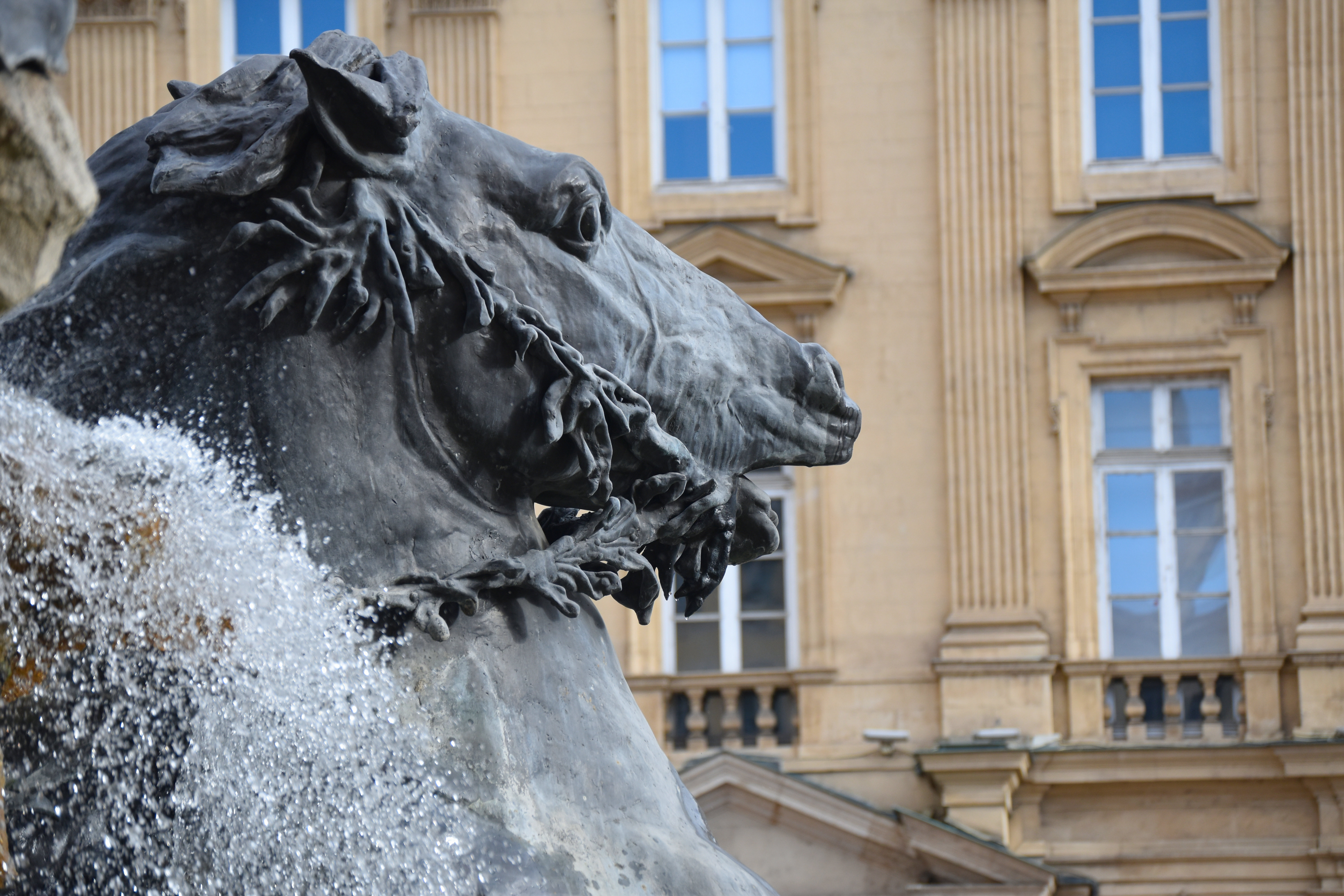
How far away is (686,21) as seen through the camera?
15562mm

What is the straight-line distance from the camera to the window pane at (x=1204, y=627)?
48.7ft

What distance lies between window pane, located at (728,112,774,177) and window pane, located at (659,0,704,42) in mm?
622

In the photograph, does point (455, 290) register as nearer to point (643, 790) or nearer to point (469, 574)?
point (469, 574)

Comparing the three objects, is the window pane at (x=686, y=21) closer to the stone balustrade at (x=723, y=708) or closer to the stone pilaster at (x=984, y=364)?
the stone pilaster at (x=984, y=364)

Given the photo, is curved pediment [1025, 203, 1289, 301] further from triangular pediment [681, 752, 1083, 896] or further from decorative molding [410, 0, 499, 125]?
decorative molding [410, 0, 499, 125]

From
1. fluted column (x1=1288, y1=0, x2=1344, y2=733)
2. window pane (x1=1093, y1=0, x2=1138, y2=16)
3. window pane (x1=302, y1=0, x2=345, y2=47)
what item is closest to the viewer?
fluted column (x1=1288, y1=0, x2=1344, y2=733)

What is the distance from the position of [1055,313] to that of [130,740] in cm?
1396

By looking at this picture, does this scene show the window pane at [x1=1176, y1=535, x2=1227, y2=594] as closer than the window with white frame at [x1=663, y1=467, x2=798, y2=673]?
Yes

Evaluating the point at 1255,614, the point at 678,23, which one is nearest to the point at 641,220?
the point at 678,23

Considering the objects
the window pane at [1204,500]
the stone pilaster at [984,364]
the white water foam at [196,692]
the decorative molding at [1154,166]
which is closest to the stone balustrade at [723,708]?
the stone pilaster at [984,364]

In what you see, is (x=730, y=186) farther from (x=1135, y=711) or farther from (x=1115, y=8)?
(x=1135, y=711)

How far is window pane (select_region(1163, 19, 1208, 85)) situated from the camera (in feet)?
49.0

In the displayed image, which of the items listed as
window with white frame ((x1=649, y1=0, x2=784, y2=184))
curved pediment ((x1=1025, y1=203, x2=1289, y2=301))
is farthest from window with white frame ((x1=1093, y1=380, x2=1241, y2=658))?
window with white frame ((x1=649, y1=0, x2=784, y2=184))

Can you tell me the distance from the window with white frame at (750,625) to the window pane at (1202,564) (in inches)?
98.9
